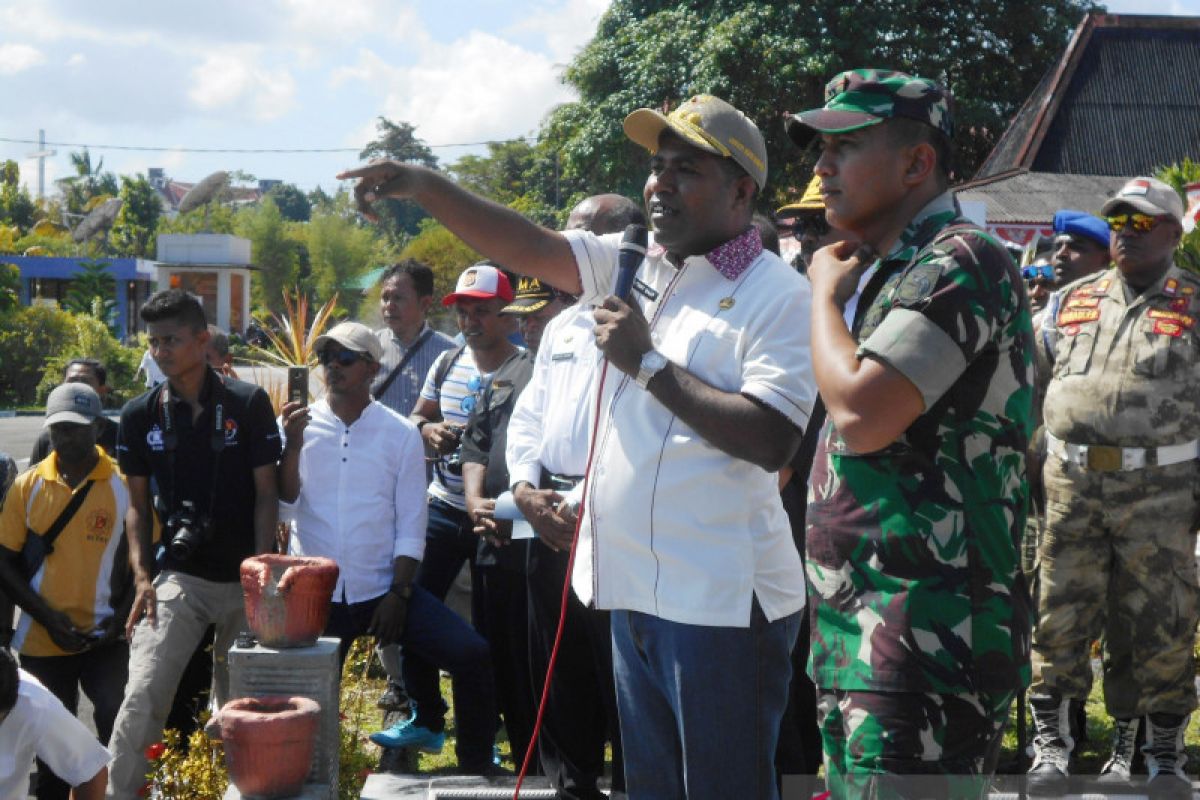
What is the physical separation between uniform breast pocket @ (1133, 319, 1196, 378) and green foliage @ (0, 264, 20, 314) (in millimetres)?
33445

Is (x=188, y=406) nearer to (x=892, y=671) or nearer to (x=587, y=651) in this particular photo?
(x=587, y=651)

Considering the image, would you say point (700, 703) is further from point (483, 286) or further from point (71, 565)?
point (71, 565)

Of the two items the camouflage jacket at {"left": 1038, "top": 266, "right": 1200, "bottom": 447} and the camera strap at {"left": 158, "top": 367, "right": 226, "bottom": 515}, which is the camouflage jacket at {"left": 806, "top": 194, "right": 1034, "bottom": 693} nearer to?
the camouflage jacket at {"left": 1038, "top": 266, "right": 1200, "bottom": 447}

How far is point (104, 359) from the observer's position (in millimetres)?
30141

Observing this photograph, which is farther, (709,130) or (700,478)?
(709,130)

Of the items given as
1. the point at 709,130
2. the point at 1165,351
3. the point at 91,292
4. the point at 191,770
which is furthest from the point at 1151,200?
the point at 91,292

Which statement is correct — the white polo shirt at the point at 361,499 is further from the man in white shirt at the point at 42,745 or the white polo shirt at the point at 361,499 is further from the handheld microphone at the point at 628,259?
the handheld microphone at the point at 628,259

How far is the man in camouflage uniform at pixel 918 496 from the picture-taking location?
8.50 ft

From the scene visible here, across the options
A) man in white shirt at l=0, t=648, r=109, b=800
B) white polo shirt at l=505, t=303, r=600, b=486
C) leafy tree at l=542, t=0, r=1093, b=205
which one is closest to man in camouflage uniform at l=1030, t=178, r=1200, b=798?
white polo shirt at l=505, t=303, r=600, b=486

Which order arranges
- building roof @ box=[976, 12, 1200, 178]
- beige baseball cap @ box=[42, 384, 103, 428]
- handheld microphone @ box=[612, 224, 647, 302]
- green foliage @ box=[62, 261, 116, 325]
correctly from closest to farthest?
handheld microphone @ box=[612, 224, 647, 302]
beige baseball cap @ box=[42, 384, 103, 428]
building roof @ box=[976, 12, 1200, 178]
green foliage @ box=[62, 261, 116, 325]

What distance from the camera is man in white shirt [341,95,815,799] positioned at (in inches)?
125

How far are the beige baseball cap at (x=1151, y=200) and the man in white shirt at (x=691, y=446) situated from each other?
8.54 feet

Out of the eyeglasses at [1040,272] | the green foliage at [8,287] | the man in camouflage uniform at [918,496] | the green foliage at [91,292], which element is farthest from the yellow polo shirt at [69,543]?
the green foliage at [91,292]

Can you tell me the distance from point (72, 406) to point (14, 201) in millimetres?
75922
